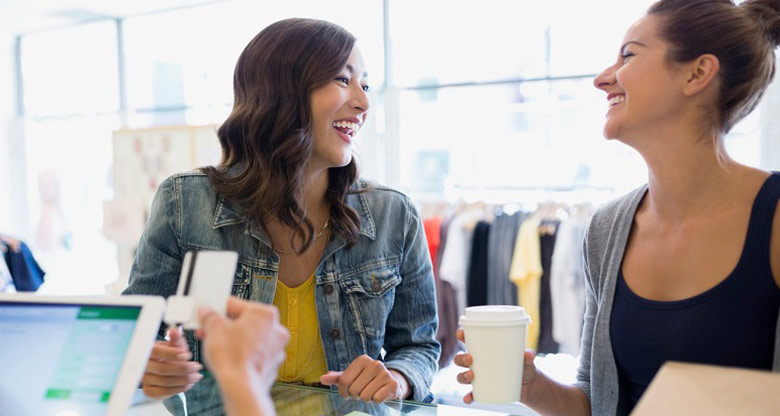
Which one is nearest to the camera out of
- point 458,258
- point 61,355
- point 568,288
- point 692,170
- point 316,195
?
point 61,355

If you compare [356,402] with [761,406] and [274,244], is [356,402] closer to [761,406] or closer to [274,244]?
[274,244]

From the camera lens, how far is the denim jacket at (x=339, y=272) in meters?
1.66

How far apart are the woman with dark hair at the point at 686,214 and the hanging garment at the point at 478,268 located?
7.01 ft

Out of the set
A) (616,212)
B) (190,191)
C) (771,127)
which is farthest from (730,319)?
(771,127)

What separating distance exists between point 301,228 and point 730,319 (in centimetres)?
98

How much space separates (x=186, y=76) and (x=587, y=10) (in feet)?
10.1

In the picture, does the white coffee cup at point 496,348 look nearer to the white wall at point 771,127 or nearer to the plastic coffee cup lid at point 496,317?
the plastic coffee cup lid at point 496,317

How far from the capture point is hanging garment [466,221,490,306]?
144 inches

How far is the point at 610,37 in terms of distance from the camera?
3.97 m

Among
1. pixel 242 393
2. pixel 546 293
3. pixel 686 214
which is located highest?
pixel 686 214

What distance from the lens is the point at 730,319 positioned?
131cm

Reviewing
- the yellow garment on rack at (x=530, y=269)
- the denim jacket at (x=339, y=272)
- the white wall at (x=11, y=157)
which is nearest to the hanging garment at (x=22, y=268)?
the denim jacket at (x=339, y=272)

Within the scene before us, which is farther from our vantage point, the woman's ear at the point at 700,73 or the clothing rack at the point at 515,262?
the clothing rack at the point at 515,262

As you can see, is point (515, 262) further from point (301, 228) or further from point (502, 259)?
point (301, 228)
